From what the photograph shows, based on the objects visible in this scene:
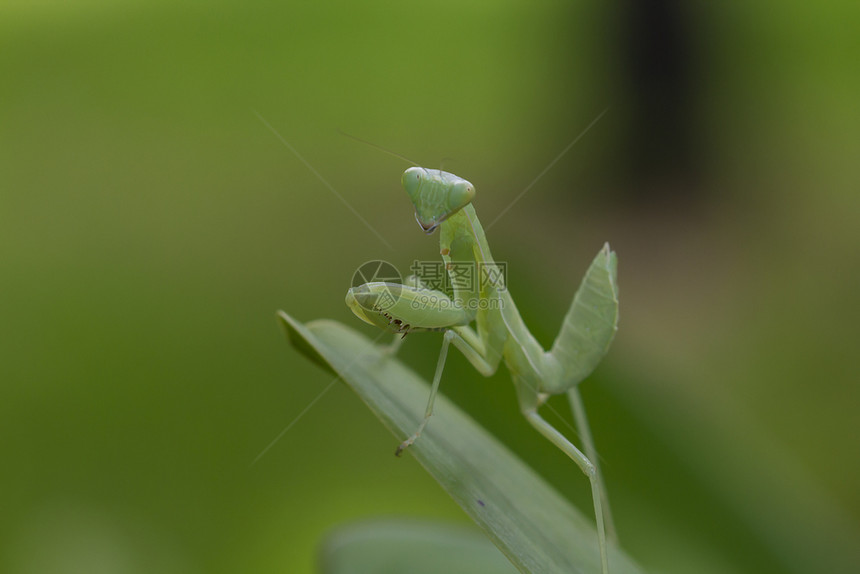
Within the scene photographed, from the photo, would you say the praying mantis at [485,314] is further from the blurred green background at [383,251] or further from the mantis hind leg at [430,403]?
the blurred green background at [383,251]

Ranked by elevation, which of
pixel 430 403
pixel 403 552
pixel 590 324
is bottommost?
pixel 403 552

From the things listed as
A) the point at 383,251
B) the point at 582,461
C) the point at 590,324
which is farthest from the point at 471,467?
the point at 383,251

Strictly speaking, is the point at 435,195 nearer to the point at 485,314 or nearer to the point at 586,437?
the point at 485,314

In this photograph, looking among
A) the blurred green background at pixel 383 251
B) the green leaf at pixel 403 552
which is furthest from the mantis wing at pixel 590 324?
the green leaf at pixel 403 552

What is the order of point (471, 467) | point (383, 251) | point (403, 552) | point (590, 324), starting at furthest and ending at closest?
point (383, 251) < point (590, 324) < point (403, 552) < point (471, 467)

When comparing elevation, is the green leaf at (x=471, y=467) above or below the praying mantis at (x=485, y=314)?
below

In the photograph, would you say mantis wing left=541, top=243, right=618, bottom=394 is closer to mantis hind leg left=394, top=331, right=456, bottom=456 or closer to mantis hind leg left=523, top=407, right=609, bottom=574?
mantis hind leg left=523, top=407, right=609, bottom=574

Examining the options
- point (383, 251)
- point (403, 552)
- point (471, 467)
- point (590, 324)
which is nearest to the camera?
point (471, 467)

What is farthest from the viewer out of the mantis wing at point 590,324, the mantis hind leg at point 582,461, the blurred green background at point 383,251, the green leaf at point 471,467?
the blurred green background at point 383,251
